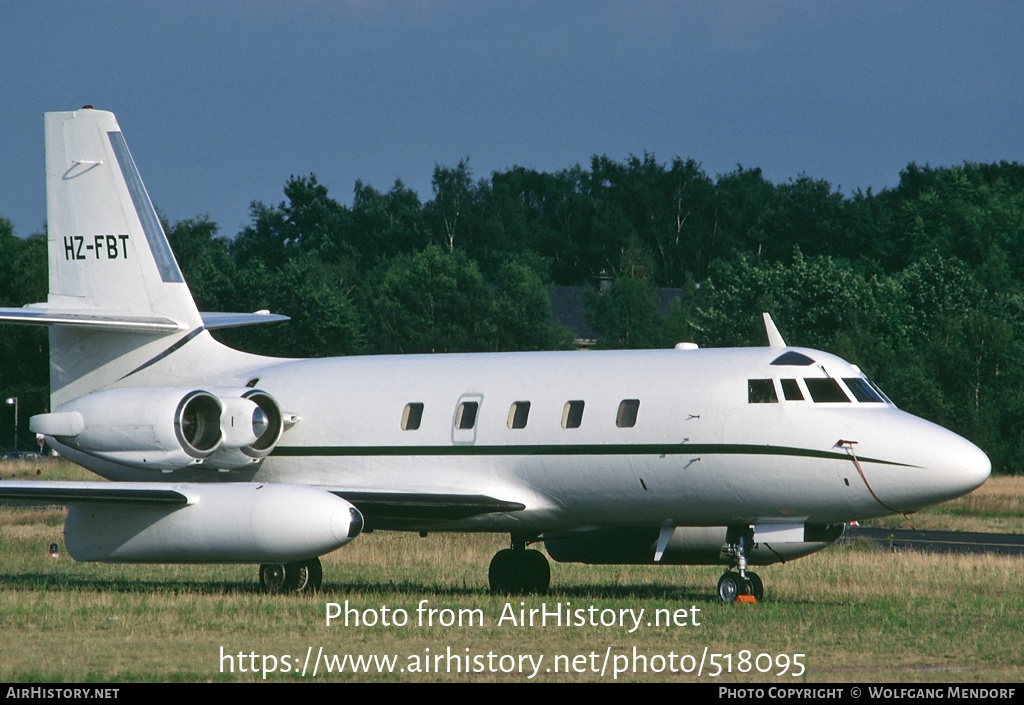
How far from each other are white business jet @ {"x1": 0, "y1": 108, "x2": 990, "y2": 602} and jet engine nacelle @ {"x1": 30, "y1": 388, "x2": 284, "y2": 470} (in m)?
0.03

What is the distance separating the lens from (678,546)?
66.1ft

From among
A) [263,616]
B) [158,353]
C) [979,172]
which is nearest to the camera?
[263,616]

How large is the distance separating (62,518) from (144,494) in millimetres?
18567

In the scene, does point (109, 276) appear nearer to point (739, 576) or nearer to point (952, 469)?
point (739, 576)

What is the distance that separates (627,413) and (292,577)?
535 centimetres

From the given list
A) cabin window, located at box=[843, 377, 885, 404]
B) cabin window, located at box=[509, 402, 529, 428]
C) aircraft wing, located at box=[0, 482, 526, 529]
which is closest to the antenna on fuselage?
cabin window, located at box=[843, 377, 885, 404]

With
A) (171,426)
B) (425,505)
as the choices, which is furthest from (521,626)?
(171,426)

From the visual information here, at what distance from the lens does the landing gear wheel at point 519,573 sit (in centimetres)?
2111

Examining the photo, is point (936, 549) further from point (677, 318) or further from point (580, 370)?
point (677, 318)

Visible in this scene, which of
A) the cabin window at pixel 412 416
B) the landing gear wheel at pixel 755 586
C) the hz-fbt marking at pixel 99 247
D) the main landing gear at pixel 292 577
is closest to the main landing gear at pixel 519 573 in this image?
the cabin window at pixel 412 416

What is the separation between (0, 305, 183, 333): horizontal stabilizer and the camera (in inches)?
853

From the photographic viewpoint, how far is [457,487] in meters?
20.5

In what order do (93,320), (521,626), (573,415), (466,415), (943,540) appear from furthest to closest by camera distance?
(943,540) < (93,320) < (466,415) < (573,415) < (521,626)

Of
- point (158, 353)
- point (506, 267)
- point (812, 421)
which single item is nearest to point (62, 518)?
point (158, 353)
